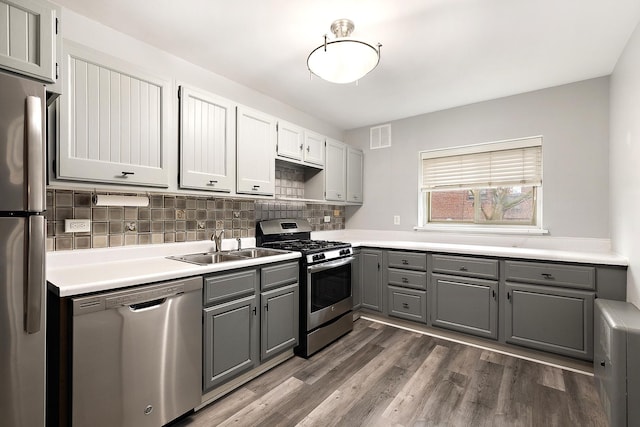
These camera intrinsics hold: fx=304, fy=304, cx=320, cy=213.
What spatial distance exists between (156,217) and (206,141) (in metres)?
0.70

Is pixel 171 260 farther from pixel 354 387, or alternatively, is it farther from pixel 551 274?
pixel 551 274

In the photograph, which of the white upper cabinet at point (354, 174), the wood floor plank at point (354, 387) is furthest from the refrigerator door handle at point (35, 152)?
the white upper cabinet at point (354, 174)

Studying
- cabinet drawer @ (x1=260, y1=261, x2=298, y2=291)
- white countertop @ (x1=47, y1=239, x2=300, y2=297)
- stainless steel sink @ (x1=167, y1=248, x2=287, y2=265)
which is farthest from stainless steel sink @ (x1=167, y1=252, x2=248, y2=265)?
cabinet drawer @ (x1=260, y1=261, x2=298, y2=291)

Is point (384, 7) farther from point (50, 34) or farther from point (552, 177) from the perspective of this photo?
point (552, 177)

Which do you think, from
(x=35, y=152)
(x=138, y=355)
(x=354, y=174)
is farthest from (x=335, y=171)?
(x=35, y=152)

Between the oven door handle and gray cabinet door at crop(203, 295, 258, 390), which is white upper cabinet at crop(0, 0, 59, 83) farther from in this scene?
the oven door handle

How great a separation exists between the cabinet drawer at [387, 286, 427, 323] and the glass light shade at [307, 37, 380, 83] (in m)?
2.24

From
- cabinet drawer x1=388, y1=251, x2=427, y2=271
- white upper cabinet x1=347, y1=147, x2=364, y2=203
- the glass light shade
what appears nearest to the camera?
the glass light shade

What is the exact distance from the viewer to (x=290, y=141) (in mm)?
3111

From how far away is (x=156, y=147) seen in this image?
2051mm

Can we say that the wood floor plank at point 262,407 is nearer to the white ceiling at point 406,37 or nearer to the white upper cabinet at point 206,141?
the white upper cabinet at point 206,141

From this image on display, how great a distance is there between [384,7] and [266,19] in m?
0.75

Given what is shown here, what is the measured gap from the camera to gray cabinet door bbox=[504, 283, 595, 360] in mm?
2373

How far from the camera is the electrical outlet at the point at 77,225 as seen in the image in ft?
6.19
